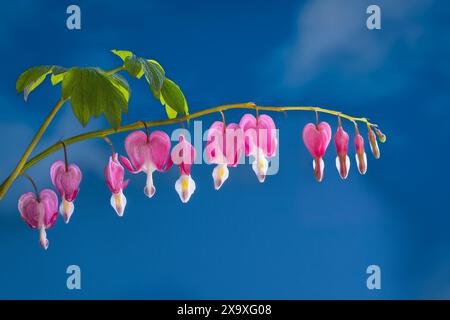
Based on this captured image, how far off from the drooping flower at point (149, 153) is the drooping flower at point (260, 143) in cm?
19

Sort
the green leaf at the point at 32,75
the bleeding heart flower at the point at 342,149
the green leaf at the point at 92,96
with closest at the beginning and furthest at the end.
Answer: the green leaf at the point at 92,96 < the green leaf at the point at 32,75 < the bleeding heart flower at the point at 342,149

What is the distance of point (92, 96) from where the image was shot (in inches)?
46.1

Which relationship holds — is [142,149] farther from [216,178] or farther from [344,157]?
[344,157]

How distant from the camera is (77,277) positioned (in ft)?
7.84

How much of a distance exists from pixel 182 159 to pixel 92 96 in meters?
0.29

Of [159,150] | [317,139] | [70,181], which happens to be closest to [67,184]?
[70,181]

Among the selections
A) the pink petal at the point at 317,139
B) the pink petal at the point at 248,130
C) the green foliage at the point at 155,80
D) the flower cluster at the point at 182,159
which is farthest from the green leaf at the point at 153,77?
the pink petal at the point at 317,139

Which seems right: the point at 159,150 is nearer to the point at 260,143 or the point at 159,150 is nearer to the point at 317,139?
the point at 260,143

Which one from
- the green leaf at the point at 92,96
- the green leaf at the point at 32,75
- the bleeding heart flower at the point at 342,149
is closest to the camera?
the green leaf at the point at 92,96

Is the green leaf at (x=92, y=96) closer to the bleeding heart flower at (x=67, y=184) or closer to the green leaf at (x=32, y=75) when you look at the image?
the green leaf at (x=32, y=75)

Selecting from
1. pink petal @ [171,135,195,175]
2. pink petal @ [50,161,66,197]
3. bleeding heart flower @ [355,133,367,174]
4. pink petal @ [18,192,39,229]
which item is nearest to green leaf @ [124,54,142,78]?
pink petal @ [171,135,195,175]

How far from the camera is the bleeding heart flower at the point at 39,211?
1.41 m

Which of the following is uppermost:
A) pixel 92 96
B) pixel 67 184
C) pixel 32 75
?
pixel 32 75
